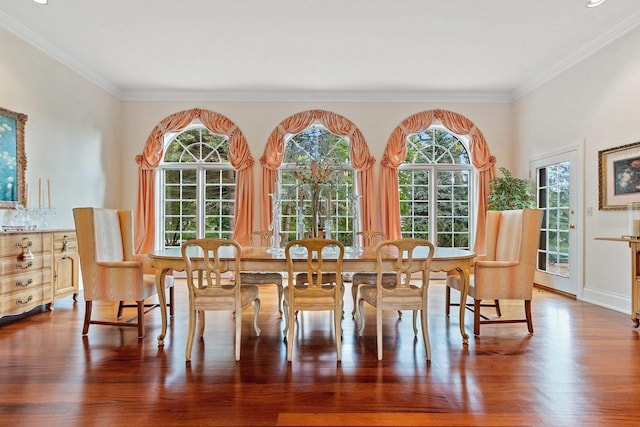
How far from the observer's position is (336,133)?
20.3 ft

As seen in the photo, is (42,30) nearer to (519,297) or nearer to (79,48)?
(79,48)

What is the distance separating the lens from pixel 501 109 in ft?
20.6

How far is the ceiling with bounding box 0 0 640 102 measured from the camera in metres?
3.74

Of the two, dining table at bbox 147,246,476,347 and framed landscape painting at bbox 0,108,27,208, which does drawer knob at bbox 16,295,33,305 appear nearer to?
framed landscape painting at bbox 0,108,27,208

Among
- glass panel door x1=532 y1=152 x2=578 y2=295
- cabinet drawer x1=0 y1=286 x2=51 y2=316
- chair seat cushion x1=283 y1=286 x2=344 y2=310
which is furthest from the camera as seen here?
glass panel door x1=532 y1=152 x2=578 y2=295

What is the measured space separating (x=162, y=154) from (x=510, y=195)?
541 centimetres

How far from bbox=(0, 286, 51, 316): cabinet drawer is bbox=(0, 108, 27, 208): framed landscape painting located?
94 cm

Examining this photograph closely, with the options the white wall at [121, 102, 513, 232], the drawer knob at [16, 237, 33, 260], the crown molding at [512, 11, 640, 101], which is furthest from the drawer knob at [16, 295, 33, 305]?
the crown molding at [512, 11, 640, 101]

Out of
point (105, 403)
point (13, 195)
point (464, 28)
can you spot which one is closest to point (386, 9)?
point (464, 28)

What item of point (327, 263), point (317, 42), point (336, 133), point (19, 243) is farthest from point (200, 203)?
point (327, 263)

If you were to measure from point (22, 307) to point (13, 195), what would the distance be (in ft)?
4.00

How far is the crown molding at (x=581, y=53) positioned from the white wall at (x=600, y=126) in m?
0.07

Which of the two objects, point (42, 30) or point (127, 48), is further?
point (127, 48)

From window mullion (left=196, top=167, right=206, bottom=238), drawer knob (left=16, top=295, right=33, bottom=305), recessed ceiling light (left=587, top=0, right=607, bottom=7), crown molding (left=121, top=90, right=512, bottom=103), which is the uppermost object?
recessed ceiling light (left=587, top=0, right=607, bottom=7)
